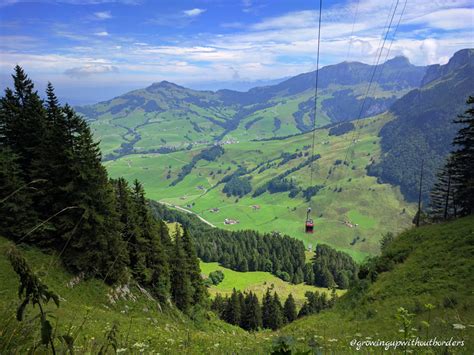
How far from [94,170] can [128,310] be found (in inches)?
528

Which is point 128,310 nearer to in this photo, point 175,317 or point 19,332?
point 175,317

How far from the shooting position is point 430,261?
2644cm

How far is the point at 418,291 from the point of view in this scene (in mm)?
21844

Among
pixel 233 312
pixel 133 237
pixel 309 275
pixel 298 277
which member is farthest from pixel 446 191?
pixel 309 275

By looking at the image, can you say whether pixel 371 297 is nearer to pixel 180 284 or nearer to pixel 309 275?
pixel 180 284

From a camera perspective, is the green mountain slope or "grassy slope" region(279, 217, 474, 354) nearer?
the green mountain slope

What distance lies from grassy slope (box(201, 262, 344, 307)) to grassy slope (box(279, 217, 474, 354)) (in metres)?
105

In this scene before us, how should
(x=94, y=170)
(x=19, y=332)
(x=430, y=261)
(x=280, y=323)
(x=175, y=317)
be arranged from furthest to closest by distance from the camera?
(x=280, y=323) < (x=175, y=317) < (x=94, y=170) < (x=430, y=261) < (x=19, y=332)

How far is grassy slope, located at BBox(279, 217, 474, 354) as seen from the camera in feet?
53.8

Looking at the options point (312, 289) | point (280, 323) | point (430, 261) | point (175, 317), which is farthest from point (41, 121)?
point (312, 289)

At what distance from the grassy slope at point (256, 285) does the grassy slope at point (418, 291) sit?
10503 cm

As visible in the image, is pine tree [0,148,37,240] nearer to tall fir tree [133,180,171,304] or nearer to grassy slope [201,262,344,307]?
tall fir tree [133,180,171,304]

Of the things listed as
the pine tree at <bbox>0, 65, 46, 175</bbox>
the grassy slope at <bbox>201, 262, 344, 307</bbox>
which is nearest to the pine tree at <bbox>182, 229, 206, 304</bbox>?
the pine tree at <bbox>0, 65, 46, 175</bbox>

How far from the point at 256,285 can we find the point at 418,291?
125551mm
